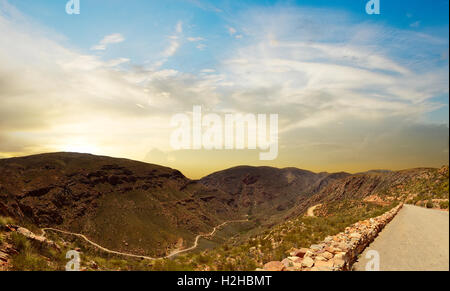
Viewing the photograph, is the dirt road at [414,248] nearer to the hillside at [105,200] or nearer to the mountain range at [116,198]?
the mountain range at [116,198]

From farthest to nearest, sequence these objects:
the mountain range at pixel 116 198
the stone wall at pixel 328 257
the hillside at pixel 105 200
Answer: the hillside at pixel 105 200 → the mountain range at pixel 116 198 → the stone wall at pixel 328 257

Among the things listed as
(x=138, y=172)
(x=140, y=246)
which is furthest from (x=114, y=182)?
(x=140, y=246)

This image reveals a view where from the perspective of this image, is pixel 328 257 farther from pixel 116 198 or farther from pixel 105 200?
pixel 116 198

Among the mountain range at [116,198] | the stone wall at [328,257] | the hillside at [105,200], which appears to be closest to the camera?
the stone wall at [328,257]

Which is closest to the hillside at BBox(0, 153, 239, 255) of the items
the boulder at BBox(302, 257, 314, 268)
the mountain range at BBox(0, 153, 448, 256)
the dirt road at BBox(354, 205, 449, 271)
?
the mountain range at BBox(0, 153, 448, 256)

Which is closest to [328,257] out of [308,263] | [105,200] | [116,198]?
[308,263]

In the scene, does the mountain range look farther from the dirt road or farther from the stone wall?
the stone wall

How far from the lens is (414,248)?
27.9ft

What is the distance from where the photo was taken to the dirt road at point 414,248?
717 cm

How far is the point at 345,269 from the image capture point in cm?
735

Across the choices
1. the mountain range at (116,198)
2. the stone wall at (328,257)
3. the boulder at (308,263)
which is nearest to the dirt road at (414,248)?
the stone wall at (328,257)

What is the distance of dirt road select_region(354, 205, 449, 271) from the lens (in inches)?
282

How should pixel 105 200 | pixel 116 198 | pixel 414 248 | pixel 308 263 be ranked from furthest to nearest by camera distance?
1. pixel 116 198
2. pixel 105 200
3. pixel 414 248
4. pixel 308 263
